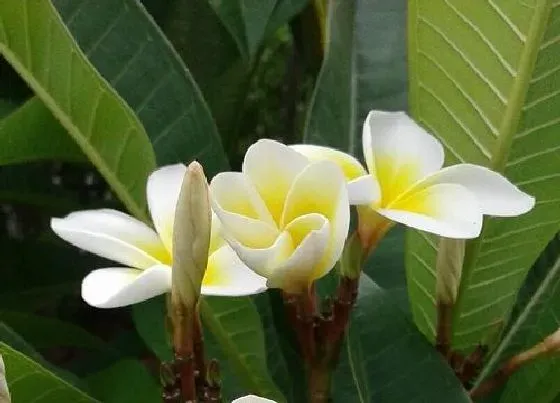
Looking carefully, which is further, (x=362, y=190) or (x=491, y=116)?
(x=491, y=116)

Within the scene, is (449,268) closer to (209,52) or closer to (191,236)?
(191,236)

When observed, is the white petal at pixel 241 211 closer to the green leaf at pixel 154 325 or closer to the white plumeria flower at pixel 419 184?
the white plumeria flower at pixel 419 184

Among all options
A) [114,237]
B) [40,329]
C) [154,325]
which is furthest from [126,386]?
[114,237]

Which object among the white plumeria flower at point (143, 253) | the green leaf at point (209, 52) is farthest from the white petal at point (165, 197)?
the green leaf at point (209, 52)

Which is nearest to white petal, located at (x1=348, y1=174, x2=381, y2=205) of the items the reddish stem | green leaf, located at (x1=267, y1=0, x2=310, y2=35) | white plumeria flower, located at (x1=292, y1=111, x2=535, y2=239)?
white plumeria flower, located at (x1=292, y1=111, x2=535, y2=239)

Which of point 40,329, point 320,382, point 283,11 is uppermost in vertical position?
point 283,11

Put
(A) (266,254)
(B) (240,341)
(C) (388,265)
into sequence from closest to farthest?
1. (A) (266,254)
2. (B) (240,341)
3. (C) (388,265)
